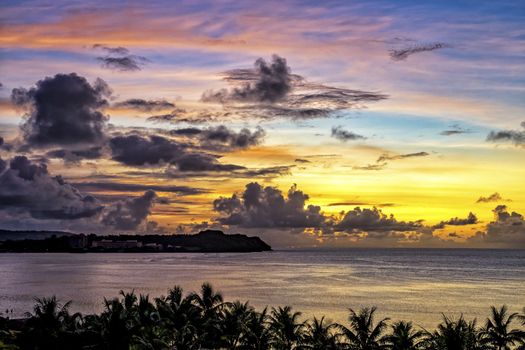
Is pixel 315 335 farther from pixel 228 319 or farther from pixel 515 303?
pixel 515 303

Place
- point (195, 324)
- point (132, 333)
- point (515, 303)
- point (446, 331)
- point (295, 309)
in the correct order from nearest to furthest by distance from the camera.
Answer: point (446, 331) → point (132, 333) → point (195, 324) → point (295, 309) → point (515, 303)

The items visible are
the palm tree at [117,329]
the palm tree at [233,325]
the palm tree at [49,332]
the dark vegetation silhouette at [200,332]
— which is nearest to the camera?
the dark vegetation silhouette at [200,332]

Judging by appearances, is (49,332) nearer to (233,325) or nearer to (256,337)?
(233,325)

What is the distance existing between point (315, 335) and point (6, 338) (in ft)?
114

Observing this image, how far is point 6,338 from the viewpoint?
2844 inches

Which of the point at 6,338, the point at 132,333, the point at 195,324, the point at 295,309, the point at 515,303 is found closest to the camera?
the point at 132,333

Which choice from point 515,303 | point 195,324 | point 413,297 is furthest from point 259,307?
point 195,324

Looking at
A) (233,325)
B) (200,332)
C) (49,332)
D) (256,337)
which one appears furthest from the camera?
(200,332)

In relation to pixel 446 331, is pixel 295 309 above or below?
below

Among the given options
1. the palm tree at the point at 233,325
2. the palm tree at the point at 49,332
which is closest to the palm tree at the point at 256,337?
the palm tree at the point at 233,325

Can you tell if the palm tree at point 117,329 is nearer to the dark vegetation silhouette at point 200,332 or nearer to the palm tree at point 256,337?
the dark vegetation silhouette at point 200,332

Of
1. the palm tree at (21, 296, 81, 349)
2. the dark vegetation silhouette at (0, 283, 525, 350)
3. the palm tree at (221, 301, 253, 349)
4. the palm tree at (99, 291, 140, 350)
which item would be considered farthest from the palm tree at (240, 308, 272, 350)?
the palm tree at (21, 296, 81, 349)

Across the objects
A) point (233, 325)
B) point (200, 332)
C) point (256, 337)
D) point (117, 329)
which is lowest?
point (200, 332)

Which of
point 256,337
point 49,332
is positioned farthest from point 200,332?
point 49,332
